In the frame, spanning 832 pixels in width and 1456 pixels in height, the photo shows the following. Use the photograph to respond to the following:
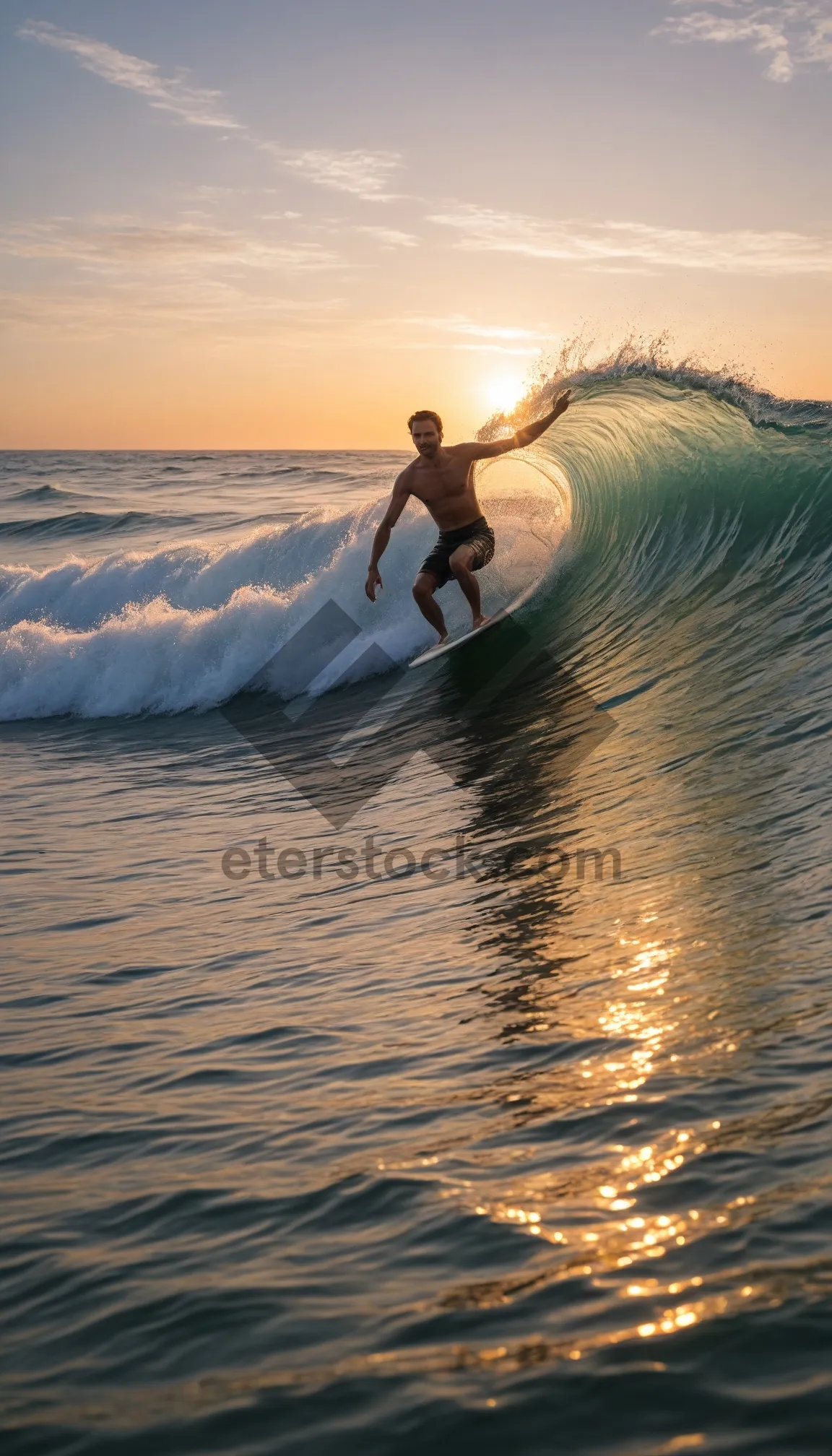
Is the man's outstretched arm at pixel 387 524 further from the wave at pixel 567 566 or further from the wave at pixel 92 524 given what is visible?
the wave at pixel 92 524

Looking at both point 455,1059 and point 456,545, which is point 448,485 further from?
point 455,1059

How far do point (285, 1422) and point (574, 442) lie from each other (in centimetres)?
1326

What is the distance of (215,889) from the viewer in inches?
220

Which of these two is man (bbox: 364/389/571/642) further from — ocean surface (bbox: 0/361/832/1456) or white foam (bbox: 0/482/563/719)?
white foam (bbox: 0/482/563/719)

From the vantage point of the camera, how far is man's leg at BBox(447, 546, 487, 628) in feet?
29.3

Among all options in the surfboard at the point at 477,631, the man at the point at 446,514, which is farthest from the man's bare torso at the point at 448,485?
the surfboard at the point at 477,631

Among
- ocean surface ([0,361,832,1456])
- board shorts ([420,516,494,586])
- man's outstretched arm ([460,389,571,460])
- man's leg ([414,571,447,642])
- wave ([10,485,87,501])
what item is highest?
wave ([10,485,87,501])

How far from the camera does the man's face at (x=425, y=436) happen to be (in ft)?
28.4

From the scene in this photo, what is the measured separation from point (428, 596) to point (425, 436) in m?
1.13

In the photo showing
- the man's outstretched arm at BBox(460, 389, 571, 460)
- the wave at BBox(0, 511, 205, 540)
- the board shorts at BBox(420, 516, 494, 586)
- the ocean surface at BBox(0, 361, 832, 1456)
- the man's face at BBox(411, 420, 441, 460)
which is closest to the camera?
the ocean surface at BBox(0, 361, 832, 1456)

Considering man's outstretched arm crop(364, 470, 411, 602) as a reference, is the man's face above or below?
above

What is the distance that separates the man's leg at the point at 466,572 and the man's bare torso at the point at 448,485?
0.89 feet

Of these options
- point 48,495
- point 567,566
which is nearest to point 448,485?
point 567,566

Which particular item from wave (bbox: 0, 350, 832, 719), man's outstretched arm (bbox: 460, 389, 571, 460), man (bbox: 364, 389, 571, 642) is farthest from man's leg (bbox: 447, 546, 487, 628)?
wave (bbox: 0, 350, 832, 719)
